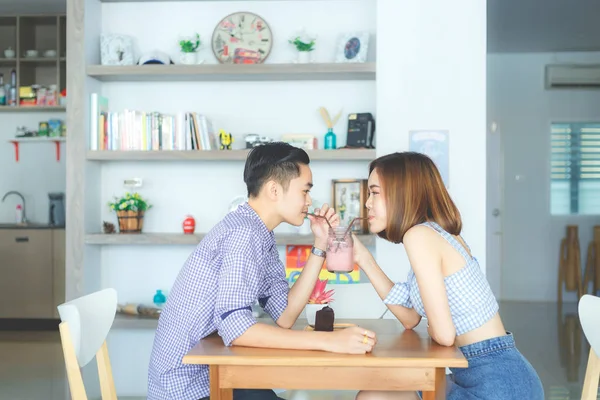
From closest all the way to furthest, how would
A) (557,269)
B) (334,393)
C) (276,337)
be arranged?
(276,337) < (334,393) < (557,269)

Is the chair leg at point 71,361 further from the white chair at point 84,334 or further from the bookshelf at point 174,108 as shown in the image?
the bookshelf at point 174,108

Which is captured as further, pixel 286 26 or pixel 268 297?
pixel 286 26

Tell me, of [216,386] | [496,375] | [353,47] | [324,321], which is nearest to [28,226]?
[353,47]

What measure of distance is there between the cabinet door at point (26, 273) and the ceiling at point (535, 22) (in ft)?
6.58

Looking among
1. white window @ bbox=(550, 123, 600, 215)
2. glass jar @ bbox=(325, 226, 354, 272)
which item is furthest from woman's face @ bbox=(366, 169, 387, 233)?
white window @ bbox=(550, 123, 600, 215)

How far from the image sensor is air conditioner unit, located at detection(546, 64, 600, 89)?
7930mm

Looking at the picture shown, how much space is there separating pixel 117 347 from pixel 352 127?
190 centimetres

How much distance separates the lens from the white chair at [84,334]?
1776 millimetres

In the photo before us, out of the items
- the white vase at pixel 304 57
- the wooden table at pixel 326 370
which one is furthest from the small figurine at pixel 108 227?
the wooden table at pixel 326 370

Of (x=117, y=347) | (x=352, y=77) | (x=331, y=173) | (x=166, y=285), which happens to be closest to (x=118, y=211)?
(x=166, y=285)

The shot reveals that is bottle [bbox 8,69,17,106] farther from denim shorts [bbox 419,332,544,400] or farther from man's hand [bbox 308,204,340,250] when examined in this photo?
denim shorts [bbox 419,332,544,400]

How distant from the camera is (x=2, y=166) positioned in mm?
6754

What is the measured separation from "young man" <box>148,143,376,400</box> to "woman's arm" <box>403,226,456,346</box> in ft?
0.58

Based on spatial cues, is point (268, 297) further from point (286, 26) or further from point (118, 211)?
point (286, 26)
